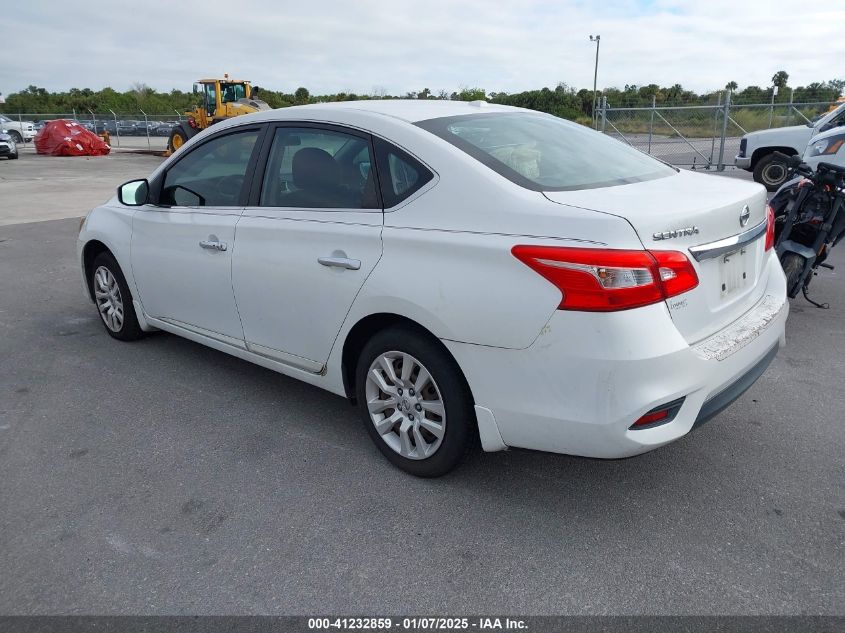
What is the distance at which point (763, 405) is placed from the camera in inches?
153

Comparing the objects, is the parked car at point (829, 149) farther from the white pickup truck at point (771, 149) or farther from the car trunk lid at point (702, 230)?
the car trunk lid at point (702, 230)

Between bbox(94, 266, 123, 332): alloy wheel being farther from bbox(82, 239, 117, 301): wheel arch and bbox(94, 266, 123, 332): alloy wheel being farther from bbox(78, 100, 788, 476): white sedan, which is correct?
bbox(78, 100, 788, 476): white sedan

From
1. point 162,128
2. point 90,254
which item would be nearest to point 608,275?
point 90,254

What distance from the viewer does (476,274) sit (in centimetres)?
266

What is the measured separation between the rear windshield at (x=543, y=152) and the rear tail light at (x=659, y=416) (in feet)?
3.18

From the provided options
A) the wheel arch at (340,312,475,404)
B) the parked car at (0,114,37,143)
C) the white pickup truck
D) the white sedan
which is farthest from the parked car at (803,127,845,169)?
the parked car at (0,114,37,143)

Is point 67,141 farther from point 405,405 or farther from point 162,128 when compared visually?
point 405,405

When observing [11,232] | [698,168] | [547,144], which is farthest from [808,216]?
[698,168]

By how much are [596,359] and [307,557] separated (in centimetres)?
134

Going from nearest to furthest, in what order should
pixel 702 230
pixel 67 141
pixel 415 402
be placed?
pixel 702 230 → pixel 415 402 → pixel 67 141

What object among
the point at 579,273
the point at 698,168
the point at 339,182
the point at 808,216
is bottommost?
the point at 698,168

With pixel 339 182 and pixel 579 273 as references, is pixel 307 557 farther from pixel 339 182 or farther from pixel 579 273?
pixel 339 182

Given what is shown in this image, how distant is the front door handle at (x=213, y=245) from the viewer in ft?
12.5

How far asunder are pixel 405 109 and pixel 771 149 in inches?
504
